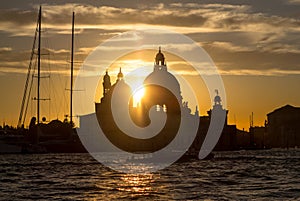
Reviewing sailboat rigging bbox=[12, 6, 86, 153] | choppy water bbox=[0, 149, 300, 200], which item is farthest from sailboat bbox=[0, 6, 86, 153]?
choppy water bbox=[0, 149, 300, 200]

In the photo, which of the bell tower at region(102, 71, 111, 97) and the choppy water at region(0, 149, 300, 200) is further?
the bell tower at region(102, 71, 111, 97)

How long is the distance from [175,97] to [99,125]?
50.6 feet

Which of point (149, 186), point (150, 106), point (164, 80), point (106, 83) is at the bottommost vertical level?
point (149, 186)

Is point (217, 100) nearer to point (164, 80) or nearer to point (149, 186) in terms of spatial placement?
point (164, 80)

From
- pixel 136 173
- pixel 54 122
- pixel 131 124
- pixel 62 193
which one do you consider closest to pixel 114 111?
pixel 131 124

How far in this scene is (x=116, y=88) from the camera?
16275cm

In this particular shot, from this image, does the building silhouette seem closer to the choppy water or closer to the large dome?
the large dome

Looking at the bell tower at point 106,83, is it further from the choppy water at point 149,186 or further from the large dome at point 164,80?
the choppy water at point 149,186

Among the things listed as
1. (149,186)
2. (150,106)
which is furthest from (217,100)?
(149,186)

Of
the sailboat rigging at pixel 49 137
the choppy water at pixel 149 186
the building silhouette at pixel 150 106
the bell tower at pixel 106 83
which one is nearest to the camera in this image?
the choppy water at pixel 149 186

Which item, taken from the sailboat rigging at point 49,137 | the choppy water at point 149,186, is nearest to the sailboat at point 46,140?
the sailboat rigging at point 49,137

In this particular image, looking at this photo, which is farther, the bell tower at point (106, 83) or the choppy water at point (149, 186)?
the bell tower at point (106, 83)

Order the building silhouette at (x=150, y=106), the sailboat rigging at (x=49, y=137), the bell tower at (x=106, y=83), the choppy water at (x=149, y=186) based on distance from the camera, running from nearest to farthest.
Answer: the choppy water at (x=149, y=186)
the sailboat rigging at (x=49, y=137)
the building silhouette at (x=150, y=106)
the bell tower at (x=106, y=83)

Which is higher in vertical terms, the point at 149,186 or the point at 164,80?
the point at 164,80
